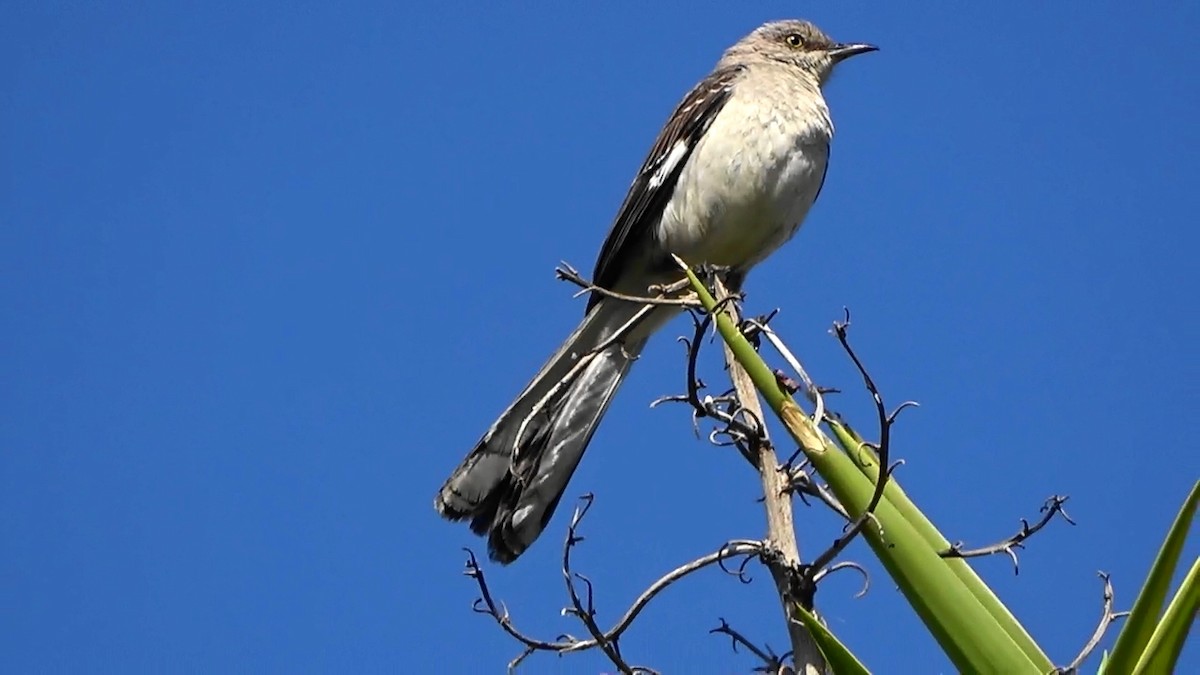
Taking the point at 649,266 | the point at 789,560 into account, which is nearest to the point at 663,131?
the point at 649,266

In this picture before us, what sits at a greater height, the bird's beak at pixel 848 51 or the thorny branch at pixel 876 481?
the bird's beak at pixel 848 51

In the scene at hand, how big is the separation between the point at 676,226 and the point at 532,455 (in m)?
1.39

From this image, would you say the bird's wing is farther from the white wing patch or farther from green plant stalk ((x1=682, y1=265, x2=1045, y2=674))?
green plant stalk ((x1=682, y1=265, x2=1045, y2=674))

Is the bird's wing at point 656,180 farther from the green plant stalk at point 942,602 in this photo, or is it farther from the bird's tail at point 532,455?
the green plant stalk at point 942,602

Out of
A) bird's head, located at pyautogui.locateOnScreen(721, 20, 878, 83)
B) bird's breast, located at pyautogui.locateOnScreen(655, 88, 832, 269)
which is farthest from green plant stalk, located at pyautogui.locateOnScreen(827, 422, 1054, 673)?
bird's head, located at pyautogui.locateOnScreen(721, 20, 878, 83)

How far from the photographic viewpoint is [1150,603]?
177 centimetres

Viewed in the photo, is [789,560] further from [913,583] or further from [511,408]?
[511,408]

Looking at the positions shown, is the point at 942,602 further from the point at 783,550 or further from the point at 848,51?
the point at 848,51

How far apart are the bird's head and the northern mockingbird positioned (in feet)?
0.44

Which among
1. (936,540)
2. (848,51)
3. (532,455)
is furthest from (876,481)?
(848,51)

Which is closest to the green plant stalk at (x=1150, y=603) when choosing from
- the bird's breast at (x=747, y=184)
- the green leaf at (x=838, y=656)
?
the green leaf at (x=838, y=656)

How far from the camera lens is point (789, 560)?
249 cm

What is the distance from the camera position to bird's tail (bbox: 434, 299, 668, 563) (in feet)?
14.4

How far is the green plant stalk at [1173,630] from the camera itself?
174cm
